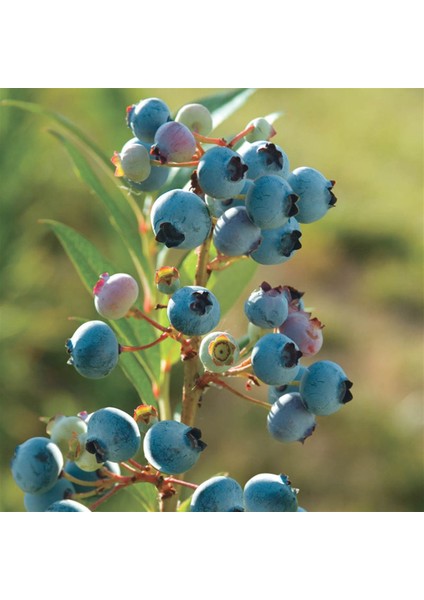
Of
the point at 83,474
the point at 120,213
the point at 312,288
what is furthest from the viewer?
the point at 312,288

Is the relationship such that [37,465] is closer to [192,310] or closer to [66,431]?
[66,431]

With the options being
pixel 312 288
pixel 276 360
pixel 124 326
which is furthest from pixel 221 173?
pixel 312 288

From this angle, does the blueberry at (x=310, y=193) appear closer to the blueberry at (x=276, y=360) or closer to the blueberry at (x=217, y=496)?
the blueberry at (x=276, y=360)

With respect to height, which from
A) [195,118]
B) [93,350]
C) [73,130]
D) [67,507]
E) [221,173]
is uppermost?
[73,130]

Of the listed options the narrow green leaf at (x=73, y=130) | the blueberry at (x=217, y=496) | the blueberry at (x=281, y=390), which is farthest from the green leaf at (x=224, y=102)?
the blueberry at (x=217, y=496)

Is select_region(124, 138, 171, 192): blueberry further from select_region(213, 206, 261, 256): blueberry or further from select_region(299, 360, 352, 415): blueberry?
select_region(299, 360, 352, 415): blueberry

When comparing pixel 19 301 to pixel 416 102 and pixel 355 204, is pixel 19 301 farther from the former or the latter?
pixel 416 102

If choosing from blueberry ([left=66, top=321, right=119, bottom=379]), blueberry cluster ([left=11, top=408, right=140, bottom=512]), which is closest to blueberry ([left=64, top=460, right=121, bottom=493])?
blueberry cluster ([left=11, top=408, right=140, bottom=512])

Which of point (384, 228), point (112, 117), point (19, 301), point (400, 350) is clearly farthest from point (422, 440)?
point (112, 117)
